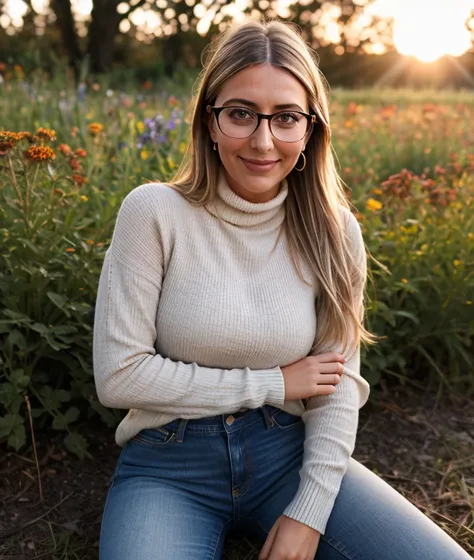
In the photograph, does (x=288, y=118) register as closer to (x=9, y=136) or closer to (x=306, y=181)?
(x=306, y=181)

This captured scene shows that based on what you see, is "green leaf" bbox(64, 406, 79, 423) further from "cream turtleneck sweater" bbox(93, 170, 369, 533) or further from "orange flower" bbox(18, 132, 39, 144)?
"orange flower" bbox(18, 132, 39, 144)

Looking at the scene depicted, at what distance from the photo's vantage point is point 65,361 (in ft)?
7.57

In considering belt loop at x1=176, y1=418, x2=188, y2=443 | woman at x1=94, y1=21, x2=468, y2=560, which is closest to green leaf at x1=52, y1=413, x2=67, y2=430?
woman at x1=94, y1=21, x2=468, y2=560

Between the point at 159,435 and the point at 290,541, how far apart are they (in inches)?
15.6

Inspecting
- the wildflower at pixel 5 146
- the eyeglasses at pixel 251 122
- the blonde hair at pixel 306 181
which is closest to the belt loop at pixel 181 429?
the blonde hair at pixel 306 181

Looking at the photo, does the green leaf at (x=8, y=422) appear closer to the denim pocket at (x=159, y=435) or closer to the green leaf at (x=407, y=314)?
the denim pocket at (x=159, y=435)

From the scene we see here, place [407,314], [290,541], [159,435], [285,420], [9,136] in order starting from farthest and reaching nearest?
[407,314], [9,136], [285,420], [159,435], [290,541]

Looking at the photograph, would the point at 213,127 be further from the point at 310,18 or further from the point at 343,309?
the point at 310,18

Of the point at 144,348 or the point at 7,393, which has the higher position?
the point at 144,348

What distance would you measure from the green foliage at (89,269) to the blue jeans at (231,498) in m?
0.57

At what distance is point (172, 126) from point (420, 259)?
1.43 m

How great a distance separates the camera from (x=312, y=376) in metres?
1.75

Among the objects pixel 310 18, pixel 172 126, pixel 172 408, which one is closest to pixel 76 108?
pixel 172 126

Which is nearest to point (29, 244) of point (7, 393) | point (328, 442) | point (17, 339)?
point (17, 339)
